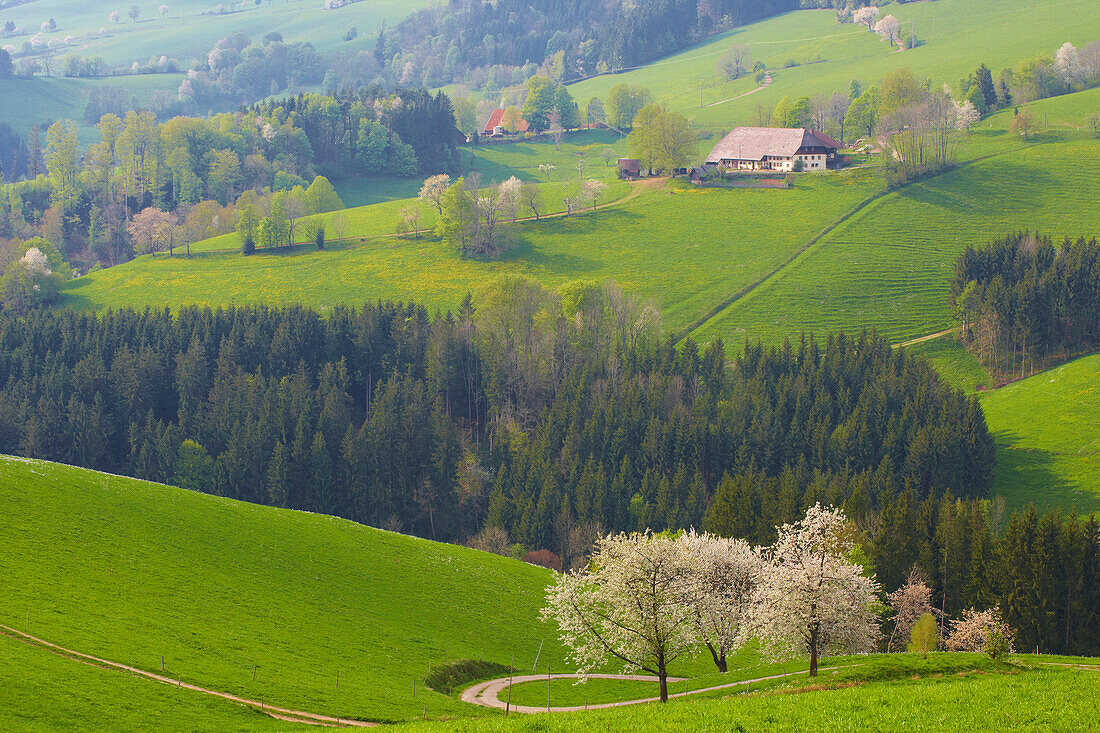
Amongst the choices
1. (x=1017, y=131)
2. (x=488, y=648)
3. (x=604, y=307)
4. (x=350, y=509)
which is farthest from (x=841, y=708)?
(x=1017, y=131)

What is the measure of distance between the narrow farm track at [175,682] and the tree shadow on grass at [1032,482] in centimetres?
8453

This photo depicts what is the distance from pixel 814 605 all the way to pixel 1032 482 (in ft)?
234

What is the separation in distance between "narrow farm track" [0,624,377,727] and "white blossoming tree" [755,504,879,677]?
21182 millimetres

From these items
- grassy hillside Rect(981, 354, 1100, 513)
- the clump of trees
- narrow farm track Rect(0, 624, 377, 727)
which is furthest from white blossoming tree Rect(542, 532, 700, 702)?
the clump of trees

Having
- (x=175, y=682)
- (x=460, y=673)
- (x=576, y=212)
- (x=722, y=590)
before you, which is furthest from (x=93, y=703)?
(x=576, y=212)

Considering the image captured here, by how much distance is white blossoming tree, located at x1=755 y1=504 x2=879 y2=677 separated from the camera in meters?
47.9

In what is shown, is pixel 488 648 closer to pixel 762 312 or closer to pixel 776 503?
pixel 776 503

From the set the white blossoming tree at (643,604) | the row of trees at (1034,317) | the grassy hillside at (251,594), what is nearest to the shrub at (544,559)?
the grassy hillside at (251,594)

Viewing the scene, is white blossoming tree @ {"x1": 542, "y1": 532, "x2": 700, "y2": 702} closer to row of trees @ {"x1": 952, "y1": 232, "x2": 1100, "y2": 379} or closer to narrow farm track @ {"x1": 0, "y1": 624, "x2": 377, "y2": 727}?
narrow farm track @ {"x1": 0, "y1": 624, "x2": 377, "y2": 727}

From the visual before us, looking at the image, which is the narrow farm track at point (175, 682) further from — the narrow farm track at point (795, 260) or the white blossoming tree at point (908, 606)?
the narrow farm track at point (795, 260)

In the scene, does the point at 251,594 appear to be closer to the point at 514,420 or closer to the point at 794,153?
the point at 514,420

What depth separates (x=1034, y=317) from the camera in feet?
440

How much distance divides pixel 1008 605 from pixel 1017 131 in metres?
147

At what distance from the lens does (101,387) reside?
13162cm
